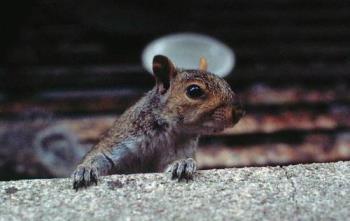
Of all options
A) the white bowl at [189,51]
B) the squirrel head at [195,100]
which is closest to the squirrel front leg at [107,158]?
the squirrel head at [195,100]

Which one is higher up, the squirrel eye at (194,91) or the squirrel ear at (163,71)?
the squirrel ear at (163,71)

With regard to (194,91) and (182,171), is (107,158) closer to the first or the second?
(194,91)

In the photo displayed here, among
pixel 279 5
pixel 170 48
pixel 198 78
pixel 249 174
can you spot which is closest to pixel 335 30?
pixel 279 5

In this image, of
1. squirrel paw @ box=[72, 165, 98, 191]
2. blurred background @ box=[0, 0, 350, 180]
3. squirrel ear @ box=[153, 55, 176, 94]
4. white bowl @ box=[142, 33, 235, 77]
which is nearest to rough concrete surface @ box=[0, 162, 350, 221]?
squirrel paw @ box=[72, 165, 98, 191]

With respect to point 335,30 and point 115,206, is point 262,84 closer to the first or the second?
point 335,30

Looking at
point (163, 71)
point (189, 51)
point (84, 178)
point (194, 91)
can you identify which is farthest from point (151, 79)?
point (84, 178)

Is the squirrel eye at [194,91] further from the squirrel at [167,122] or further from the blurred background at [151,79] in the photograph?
the blurred background at [151,79]
